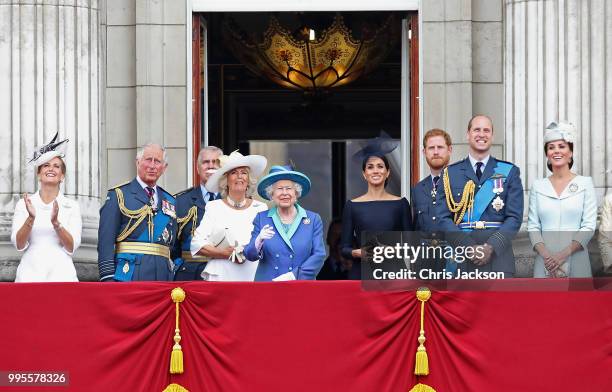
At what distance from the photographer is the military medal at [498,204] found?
1484 cm

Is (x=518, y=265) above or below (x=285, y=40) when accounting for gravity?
below

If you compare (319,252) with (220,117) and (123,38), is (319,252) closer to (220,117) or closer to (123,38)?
(123,38)

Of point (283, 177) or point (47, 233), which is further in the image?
point (47, 233)

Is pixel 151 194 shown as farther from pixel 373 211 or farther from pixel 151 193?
pixel 373 211

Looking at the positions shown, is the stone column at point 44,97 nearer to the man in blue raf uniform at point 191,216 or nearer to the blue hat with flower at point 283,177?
the man in blue raf uniform at point 191,216

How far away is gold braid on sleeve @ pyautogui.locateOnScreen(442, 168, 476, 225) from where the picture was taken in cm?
1484

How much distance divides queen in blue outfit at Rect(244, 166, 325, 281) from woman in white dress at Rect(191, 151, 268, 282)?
278mm

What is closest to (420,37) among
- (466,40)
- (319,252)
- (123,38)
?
(466,40)

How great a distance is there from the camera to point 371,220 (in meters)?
15.1

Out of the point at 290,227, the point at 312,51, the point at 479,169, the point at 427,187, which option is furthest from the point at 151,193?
the point at 312,51

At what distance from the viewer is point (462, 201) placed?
14.9 metres

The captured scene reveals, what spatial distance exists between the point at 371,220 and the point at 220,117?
11.3m

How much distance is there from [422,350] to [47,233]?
3.47m

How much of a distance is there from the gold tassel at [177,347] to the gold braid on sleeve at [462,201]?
7.96 ft
